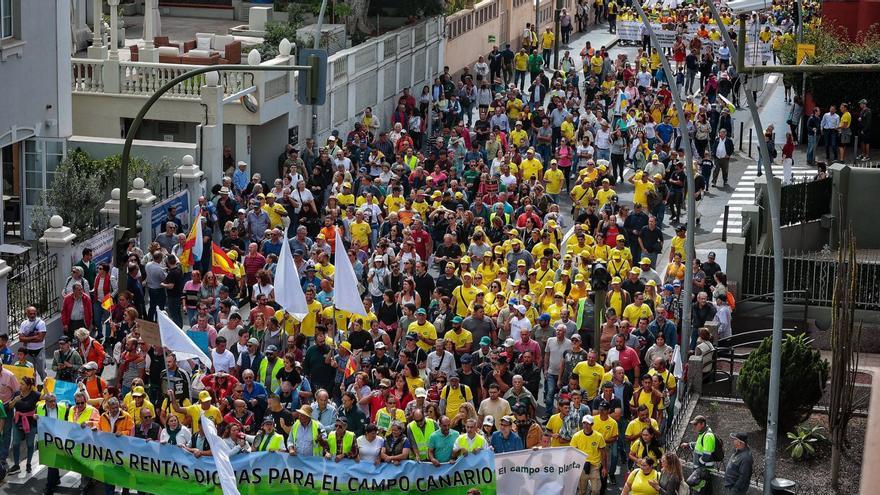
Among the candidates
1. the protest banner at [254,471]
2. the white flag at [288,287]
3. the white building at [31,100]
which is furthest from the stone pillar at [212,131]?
the protest banner at [254,471]

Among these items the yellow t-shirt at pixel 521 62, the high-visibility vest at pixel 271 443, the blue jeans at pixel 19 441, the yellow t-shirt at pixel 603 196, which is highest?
the yellow t-shirt at pixel 521 62

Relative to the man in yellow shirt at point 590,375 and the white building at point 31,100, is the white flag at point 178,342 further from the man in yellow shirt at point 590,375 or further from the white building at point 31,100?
the white building at point 31,100

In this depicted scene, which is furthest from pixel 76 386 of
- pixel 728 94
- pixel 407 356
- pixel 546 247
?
pixel 728 94

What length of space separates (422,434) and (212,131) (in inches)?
586

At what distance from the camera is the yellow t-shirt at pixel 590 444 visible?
19.5 m

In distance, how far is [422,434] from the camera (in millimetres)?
19375

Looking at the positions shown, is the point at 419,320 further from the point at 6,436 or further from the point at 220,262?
the point at 6,436

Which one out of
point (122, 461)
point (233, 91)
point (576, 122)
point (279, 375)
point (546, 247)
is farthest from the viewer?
point (576, 122)

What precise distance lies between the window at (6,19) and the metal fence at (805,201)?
46.2 ft

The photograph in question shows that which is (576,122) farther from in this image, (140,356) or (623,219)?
(140,356)

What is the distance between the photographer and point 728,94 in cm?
4722

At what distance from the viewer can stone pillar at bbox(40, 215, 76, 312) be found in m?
26.0

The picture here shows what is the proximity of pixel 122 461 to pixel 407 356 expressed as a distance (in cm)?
393

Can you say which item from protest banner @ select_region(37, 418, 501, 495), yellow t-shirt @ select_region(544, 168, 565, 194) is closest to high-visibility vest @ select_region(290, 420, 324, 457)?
protest banner @ select_region(37, 418, 501, 495)
